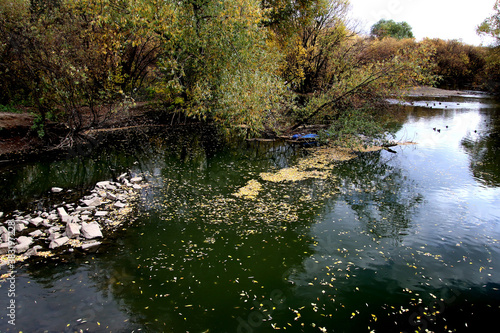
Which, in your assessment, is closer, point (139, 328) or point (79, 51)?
point (139, 328)

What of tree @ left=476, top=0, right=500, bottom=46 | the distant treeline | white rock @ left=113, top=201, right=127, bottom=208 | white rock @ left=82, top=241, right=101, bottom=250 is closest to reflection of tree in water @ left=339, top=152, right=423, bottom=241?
the distant treeline

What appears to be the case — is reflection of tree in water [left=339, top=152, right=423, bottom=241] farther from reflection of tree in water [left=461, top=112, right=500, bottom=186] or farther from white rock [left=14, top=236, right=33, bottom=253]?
white rock [left=14, top=236, right=33, bottom=253]

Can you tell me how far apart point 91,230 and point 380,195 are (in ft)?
27.5

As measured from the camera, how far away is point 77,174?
11203mm

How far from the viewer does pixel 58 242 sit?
6.44m

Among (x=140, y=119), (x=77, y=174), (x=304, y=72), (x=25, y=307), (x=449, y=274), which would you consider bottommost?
(x=449, y=274)

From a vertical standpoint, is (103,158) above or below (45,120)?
below

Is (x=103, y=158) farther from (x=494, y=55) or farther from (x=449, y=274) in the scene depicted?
(x=494, y=55)

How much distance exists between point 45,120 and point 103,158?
16.2 ft

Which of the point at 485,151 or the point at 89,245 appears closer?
the point at 89,245

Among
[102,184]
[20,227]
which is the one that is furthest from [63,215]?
[102,184]

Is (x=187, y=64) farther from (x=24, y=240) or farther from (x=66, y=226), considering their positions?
(x=24, y=240)

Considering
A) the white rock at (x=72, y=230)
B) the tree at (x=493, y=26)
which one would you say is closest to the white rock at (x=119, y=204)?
the white rock at (x=72, y=230)

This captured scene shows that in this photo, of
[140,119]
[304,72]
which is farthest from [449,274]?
[304,72]
